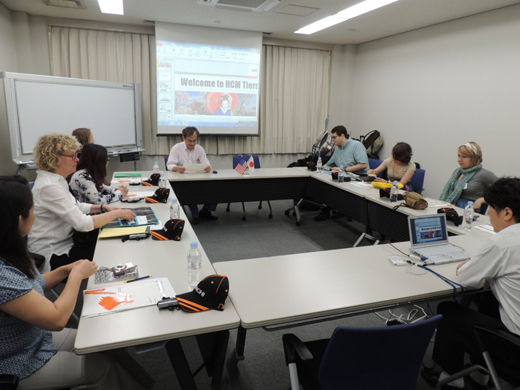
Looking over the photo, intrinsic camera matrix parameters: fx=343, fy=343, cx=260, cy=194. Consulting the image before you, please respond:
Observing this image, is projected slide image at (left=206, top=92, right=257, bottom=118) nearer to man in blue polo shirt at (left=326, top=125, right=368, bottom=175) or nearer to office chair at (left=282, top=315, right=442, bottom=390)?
man in blue polo shirt at (left=326, top=125, right=368, bottom=175)

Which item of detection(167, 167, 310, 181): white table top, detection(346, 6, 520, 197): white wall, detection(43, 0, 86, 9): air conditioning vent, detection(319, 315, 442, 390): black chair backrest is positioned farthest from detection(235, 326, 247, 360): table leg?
detection(43, 0, 86, 9): air conditioning vent

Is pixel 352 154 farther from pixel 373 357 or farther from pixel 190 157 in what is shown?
pixel 373 357

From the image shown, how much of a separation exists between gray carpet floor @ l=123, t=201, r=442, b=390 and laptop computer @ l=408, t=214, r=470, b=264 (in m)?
0.39

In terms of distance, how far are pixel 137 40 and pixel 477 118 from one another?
502cm

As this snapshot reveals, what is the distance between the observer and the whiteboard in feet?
13.5

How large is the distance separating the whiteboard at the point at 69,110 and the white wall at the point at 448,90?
4.12 meters

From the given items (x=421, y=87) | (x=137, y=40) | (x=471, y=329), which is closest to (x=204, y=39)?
(x=137, y=40)

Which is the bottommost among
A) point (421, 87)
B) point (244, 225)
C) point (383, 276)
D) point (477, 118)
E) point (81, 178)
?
point (244, 225)

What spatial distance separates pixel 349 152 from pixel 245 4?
2305mm

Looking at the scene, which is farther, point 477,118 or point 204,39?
point 204,39

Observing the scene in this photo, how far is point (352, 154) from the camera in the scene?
474 cm

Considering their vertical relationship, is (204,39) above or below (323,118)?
above

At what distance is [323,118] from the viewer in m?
6.78

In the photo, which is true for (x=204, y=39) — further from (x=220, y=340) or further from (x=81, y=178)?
(x=220, y=340)
